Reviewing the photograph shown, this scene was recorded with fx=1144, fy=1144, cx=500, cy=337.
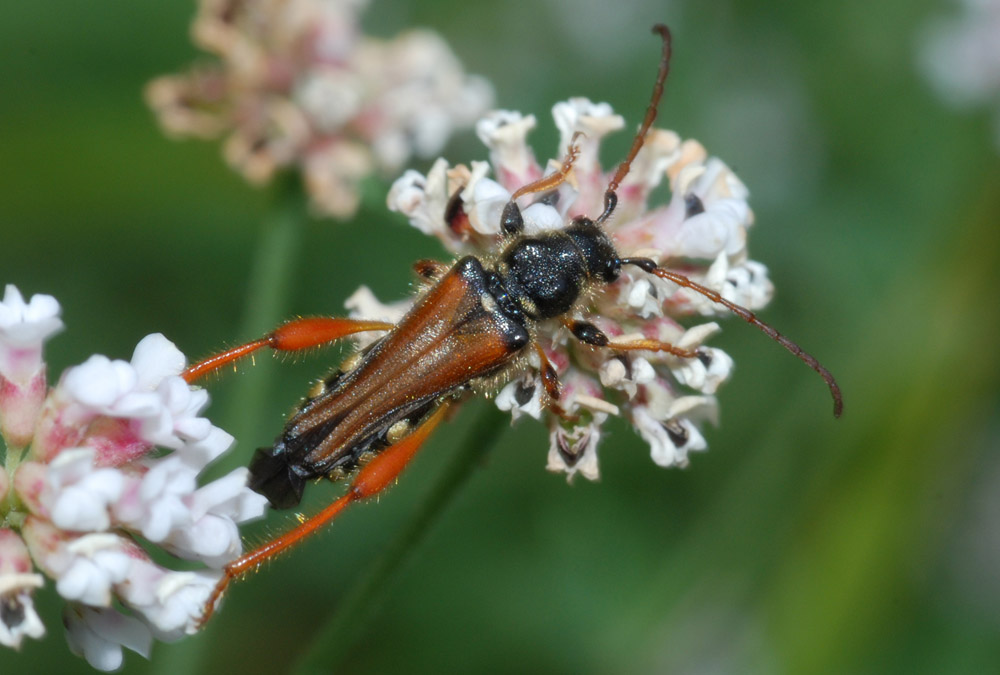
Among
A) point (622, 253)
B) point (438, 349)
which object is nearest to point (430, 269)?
point (438, 349)

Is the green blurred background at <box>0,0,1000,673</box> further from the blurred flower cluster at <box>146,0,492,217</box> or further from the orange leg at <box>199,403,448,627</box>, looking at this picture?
the orange leg at <box>199,403,448,627</box>

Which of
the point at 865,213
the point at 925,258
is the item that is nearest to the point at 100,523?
the point at 925,258

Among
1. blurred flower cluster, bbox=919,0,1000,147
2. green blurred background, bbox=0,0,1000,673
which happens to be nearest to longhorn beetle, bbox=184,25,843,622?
green blurred background, bbox=0,0,1000,673

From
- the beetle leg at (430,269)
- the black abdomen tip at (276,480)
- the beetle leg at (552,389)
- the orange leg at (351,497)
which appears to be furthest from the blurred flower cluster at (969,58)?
the black abdomen tip at (276,480)

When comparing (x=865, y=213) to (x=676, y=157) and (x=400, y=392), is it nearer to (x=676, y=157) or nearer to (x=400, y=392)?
(x=676, y=157)

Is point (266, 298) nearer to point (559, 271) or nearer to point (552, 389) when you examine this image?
point (559, 271)
